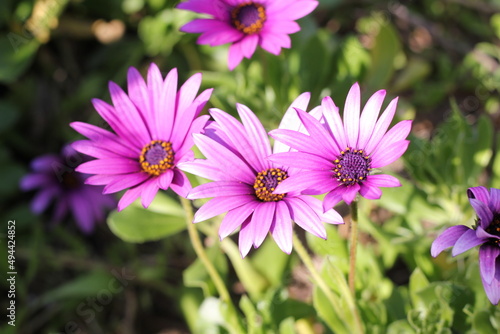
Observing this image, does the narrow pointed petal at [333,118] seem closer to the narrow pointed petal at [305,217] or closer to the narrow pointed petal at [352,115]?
the narrow pointed petal at [352,115]

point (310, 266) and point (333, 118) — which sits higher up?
point (333, 118)

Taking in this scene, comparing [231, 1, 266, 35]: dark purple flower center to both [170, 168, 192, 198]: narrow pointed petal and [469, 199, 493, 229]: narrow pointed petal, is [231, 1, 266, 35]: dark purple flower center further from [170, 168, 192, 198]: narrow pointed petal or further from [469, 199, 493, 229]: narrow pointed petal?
[469, 199, 493, 229]: narrow pointed petal

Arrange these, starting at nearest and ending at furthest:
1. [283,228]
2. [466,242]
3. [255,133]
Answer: [466,242]
[283,228]
[255,133]

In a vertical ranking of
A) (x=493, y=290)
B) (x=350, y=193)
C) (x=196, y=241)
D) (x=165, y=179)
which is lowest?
(x=196, y=241)

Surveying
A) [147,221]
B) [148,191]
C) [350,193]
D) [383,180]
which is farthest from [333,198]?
[147,221]

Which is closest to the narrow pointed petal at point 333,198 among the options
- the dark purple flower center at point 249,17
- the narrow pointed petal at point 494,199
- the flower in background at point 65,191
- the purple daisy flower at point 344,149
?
the purple daisy flower at point 344,149

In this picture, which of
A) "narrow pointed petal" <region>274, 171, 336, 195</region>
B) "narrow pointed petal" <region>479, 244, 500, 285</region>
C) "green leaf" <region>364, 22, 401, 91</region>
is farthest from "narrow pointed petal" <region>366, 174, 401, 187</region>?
"green leaf" <region>364, 22, 401, 91</region>

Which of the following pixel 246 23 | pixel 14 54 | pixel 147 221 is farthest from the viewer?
pixel 14 54

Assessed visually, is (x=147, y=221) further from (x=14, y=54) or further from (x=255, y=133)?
(x=14, y=54)
